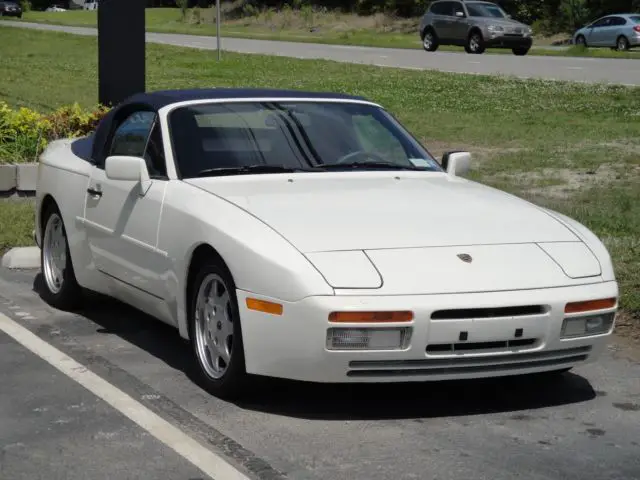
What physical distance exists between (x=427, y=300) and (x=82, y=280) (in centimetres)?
293

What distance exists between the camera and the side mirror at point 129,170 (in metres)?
7.02

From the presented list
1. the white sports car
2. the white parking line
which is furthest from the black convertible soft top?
the white parking line

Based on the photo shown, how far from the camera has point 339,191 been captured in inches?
263

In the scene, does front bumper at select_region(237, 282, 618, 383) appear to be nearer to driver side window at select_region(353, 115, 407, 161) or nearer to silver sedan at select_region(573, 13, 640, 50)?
driver side window at select_region(353, 115, 407, 161)

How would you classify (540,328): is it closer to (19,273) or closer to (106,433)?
(106,433)

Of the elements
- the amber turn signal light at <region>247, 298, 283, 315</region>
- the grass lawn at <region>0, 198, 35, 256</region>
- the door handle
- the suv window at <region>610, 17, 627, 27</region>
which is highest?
the door handle

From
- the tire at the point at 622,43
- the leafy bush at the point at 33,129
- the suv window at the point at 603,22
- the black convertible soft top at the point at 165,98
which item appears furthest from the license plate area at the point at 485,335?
the suv window at the point at 603,22

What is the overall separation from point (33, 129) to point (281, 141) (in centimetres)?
664

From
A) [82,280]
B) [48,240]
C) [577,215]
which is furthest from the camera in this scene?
[577,215]

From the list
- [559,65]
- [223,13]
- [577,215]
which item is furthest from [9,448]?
[223,13]

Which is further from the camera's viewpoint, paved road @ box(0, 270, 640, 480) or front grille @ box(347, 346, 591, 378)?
Result: front grille @ box(347, 346, 591, 378)

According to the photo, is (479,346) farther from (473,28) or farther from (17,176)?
(473,28)

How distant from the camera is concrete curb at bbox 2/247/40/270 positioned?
32.2 ft

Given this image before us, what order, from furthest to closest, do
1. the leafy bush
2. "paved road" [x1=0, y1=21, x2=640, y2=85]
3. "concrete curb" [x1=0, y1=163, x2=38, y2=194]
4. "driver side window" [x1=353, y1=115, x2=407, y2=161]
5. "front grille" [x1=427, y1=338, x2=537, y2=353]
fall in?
"paved road" [x1=0, y1=21, x2=640, y2=85]
the leafy bush
"concrete curb" [x1=0, y1=163, x2=38, y2=194]
"driver side window" [x1=353, y1=115, x2=407, y2=161]
"front grille" [x1=427, y1=338, x2=537, y2=353]
